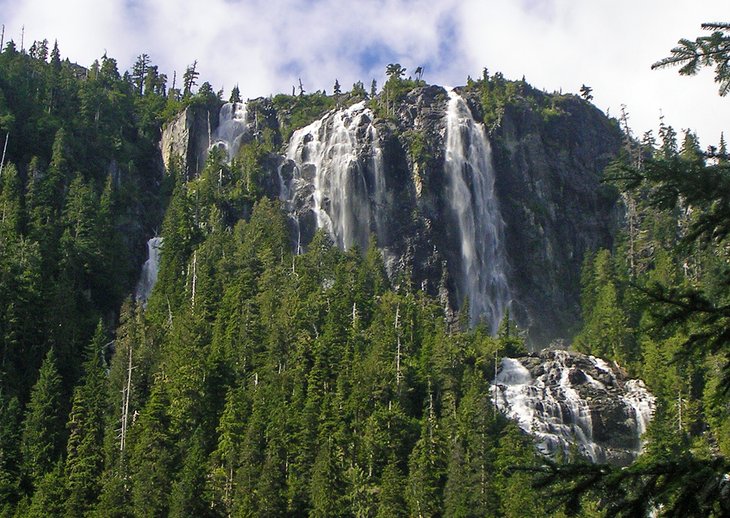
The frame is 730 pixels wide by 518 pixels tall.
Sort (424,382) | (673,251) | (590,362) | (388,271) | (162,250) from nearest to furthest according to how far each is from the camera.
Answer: (673,251) → (424,382) → (590,362) → (162,250) → (388,271)

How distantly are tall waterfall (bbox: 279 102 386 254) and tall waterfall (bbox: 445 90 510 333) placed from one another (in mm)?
8000

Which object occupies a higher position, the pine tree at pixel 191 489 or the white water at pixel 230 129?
the white water at pixel 230 129

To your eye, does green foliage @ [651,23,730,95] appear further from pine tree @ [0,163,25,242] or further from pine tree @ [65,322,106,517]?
pine tree @ [0,163,25,242]

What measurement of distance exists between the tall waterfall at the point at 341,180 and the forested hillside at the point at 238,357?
2.79 meters

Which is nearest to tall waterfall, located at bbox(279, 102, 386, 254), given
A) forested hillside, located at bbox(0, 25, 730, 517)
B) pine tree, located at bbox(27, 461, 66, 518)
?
forested hillside, located at bbox(0, 25, 730, 517)

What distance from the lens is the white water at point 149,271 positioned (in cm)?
→ 8815

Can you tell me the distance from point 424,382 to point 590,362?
17.5 m

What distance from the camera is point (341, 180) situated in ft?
328

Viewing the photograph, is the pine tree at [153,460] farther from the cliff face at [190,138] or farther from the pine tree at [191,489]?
the cliff face at [190,138]

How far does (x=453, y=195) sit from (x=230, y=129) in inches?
1029

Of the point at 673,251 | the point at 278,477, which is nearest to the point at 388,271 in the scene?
the point at 278,477

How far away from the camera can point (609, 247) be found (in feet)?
352

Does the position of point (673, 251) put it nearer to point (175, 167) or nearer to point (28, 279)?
point (28, 279)

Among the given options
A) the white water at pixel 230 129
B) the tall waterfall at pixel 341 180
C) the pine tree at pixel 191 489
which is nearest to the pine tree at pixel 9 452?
the pine tree at pixel 191 489
